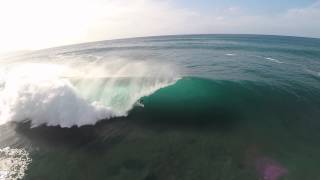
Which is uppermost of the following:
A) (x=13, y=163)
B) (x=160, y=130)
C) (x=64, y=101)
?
(x=64, y=101)

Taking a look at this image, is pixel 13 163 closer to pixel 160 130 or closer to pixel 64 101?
pixel 64 101

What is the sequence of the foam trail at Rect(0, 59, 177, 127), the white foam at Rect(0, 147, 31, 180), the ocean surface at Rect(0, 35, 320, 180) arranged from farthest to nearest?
the foam trail at Rect(0, 59, 177, 127) → the ocean surface at Rect(0, 35, 320, 180) → the white foam at Rect(0, 147, 31, 180)

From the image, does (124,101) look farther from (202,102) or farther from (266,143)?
(266,143)

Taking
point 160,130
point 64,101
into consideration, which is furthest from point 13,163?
point 160,130

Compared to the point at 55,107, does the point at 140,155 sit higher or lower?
lower

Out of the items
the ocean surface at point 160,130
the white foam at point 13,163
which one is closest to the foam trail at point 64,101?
the ocean surface at point 160,130

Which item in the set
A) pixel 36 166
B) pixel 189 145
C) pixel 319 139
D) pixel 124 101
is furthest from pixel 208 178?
pixel 124 101

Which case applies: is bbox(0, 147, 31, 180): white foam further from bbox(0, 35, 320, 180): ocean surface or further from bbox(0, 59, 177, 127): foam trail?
bbox(0, 59, 177, 127): foam trail

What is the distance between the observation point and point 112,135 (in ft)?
64.6

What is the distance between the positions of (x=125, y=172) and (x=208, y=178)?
202 inches

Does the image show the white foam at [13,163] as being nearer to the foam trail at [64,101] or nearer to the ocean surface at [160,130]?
the ocean surface at [160,130]

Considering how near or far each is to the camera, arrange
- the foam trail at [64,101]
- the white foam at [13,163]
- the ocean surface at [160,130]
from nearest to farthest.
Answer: the white foam at [13,163]
the ocean surface at [160,130]
the foam trail at [64,101]

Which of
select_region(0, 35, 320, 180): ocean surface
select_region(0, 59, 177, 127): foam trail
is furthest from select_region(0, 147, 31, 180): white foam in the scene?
select_region(0, 59, 177, 127): foam trail

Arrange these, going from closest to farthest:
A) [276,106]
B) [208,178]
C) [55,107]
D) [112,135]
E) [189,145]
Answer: [208,178] → [189,145] → [112,135] → [55,107] → [276,106]
